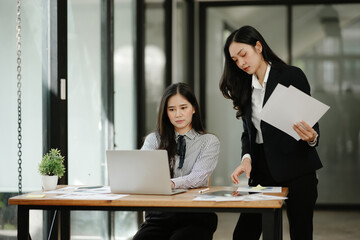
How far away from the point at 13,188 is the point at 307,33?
5.01m

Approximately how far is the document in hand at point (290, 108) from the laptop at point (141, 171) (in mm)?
476

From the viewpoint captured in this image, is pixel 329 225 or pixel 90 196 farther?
pixel 329 225

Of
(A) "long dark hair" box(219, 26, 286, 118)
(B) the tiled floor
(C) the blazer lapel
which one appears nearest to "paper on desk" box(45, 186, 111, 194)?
(A) "long dark hair" box(219, 26, 286, 118)

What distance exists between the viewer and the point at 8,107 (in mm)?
2963

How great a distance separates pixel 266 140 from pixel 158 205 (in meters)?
0.60

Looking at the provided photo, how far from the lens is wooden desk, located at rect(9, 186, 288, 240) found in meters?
2.23

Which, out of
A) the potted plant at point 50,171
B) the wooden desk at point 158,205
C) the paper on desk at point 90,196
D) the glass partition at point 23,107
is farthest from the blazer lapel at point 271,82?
the glass partition at point 23,107

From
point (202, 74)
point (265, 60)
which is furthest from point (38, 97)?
point (202, 74)

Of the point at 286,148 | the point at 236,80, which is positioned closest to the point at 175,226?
the point at 286,148

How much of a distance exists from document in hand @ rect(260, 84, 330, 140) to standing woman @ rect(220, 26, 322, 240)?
0.13 feet

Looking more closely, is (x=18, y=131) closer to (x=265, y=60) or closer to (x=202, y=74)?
(x=265, y=60)

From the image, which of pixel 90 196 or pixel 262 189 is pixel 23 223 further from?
pixel 262 189

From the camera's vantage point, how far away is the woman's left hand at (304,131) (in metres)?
2.45

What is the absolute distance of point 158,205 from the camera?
230 centimetres
